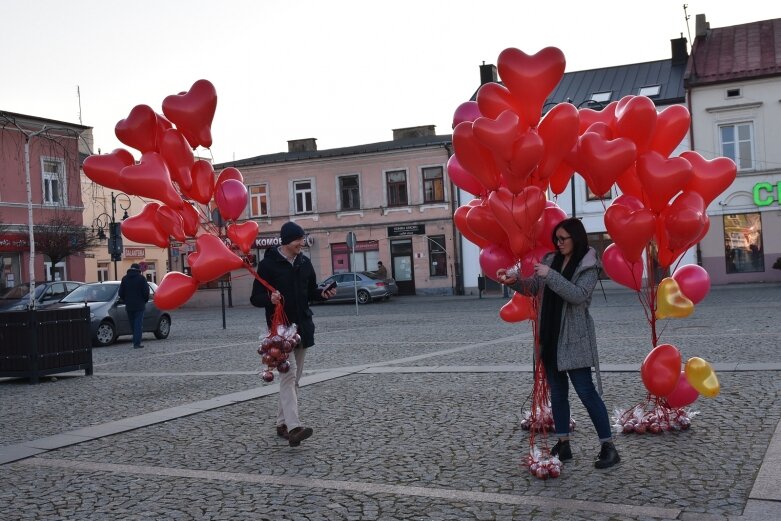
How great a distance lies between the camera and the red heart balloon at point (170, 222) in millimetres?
7227

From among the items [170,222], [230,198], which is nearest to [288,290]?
[230,198]

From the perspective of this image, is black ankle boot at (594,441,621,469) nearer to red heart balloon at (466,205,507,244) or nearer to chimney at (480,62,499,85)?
red heart balloon at (466,205,507,244)

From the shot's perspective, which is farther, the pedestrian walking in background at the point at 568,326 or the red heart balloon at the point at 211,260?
the red heart balloon at the point at 211,260

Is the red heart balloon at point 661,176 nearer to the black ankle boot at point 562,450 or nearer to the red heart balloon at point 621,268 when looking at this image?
the red heart balloon at point 621,268

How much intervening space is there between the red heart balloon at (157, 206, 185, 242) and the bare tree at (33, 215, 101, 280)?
84.3 ft

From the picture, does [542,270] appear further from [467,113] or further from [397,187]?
[397,187]

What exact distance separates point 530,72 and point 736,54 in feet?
113

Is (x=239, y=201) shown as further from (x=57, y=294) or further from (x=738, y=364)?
(x=57, y=294)

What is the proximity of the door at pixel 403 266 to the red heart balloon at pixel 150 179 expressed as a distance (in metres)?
33.7

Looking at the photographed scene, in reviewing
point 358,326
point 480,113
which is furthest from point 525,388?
point 358,326

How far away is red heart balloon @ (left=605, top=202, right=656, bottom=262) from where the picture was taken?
21.3 feet

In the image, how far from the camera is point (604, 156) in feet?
20.7

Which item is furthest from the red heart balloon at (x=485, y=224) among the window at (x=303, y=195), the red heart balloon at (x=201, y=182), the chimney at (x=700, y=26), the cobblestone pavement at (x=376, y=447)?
the window at (x=303, y=195)

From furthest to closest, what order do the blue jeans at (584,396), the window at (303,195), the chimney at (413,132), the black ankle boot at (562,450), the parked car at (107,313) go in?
the chimney at (413,132) → the window at (303,195) → the parked car at (107,313) → the black ankle boot at (562,450) → the blue jeans at (584,396)
